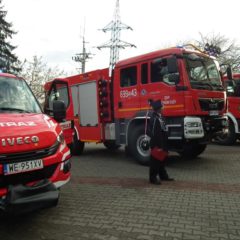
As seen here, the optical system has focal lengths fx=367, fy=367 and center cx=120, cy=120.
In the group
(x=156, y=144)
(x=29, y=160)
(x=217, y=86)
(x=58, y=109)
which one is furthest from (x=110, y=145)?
(x=29, y=160)

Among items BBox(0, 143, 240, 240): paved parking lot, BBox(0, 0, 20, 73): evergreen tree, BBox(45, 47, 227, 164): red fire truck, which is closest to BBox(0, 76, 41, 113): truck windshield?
BBox(45, 47, 227, 164): red fire truck

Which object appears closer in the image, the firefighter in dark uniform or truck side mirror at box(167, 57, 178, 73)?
the firefighter in dark uniform

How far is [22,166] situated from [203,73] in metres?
6.27

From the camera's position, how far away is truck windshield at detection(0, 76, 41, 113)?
5637mm

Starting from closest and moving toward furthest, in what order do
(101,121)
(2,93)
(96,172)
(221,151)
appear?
(2,93)
(96,172)
(101,121)
(221,151)

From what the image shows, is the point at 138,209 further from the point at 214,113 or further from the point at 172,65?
the point at 214,113

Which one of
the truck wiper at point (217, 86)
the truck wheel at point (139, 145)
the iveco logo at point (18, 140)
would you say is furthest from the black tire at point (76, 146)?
the iveco logo at point (18, 140)

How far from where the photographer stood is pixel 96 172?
902 cm

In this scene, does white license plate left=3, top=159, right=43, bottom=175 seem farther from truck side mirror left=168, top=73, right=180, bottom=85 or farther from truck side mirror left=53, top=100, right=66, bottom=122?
truck side mirror left=168, top=73, right=180, bottom=85

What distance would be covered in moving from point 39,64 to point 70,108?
32072 mm

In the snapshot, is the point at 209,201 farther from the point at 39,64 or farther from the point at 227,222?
the point at 39,64

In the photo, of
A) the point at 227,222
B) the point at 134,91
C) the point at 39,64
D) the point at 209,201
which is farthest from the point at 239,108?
the point at 39,64

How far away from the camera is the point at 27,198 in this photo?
4.32 metres

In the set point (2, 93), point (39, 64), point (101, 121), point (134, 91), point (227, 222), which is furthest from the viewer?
point (39, 64)
